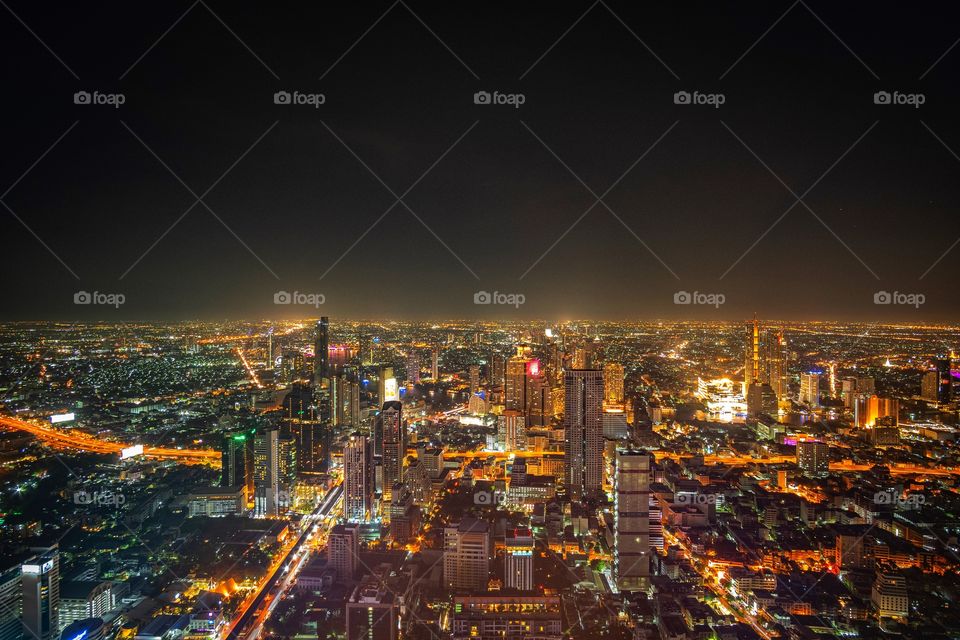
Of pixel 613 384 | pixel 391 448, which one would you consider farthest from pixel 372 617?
pixel 613 384

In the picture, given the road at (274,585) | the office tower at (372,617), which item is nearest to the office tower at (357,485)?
the road at (274,585)

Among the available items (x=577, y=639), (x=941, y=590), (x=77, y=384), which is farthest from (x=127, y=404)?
(x=941, y=590)

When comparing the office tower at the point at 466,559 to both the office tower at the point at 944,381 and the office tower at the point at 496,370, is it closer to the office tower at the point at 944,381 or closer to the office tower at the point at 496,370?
the office tower at the point at 496,370

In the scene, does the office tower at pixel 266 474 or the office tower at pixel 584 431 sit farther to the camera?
the office tower at pixel 584 431

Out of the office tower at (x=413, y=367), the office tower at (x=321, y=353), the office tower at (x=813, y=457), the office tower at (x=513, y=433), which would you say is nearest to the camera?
the office tower at (x=813, y=457)

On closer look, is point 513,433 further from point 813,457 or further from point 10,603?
point 10,603

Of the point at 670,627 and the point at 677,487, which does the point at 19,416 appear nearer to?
the point at 670,627
